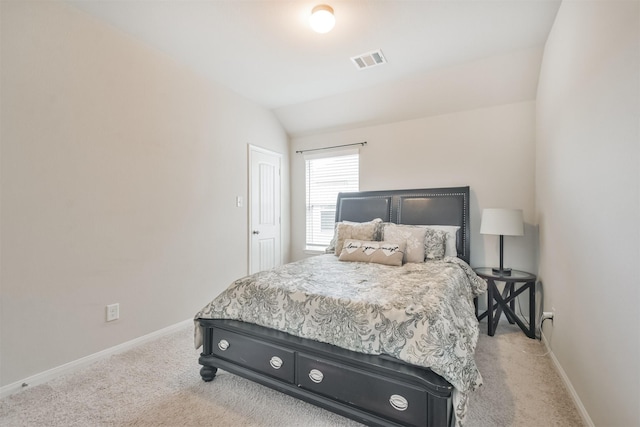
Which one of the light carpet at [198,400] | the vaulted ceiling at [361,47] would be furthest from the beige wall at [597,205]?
the vaulted ceiling at [361,47]

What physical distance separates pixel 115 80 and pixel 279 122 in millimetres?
2241

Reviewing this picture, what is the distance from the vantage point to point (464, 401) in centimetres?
128

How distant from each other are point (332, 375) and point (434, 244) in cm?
183

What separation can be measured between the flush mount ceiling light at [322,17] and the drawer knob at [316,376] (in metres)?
2.33

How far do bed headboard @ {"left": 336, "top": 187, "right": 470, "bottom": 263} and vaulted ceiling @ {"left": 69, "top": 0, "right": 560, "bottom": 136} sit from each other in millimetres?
1004

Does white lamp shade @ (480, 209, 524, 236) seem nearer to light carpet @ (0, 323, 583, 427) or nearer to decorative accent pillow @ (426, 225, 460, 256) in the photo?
decorative accent pillow @ (426, 225, 460, 256)

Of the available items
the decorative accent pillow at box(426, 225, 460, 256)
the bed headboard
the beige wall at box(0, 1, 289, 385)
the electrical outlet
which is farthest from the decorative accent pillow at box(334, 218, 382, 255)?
the electrical outlet

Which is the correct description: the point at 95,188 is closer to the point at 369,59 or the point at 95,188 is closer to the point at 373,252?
the point at 373,252

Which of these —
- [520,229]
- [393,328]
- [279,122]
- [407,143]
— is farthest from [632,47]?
[279,122]

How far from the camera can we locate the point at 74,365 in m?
2.09

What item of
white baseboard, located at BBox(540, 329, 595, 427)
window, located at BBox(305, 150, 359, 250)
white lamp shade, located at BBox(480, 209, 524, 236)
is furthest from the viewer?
window, located at BBox(305, 150, 359, 250)

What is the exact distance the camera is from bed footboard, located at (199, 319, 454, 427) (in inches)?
51.4

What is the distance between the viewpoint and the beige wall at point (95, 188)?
1.85 metres

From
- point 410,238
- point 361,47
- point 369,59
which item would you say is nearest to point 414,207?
point 410,238
